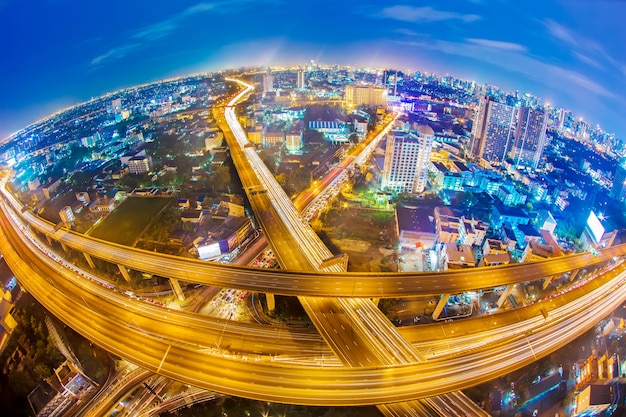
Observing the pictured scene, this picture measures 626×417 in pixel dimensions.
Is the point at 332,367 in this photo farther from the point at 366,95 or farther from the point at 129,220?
the point at 366,95

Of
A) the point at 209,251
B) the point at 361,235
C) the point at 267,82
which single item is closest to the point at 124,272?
the point at 209,251

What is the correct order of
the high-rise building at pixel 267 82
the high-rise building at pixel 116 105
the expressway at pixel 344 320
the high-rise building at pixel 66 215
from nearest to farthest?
the expressway at pixel 344 320 < the high-rise building at pixel 66 215 < the high-rise building at pixel 116 105 < the high-rise building at pixel 267 82

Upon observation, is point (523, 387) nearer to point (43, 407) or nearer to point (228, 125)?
point (43, 407)

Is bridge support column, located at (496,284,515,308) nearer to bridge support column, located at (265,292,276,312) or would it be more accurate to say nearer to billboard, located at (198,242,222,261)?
bridge support column, located at (265,292,276,312)

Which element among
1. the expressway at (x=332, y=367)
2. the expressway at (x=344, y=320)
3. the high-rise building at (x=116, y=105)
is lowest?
the expressway at (x=332, y=367)

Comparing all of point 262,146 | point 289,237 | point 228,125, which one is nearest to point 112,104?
→ point 228,125

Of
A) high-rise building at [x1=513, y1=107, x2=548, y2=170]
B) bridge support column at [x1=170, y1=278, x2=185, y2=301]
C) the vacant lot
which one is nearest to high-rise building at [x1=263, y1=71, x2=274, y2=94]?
the vacant lot

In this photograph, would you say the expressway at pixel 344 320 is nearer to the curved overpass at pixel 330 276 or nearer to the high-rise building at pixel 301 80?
the curved overpass at pixel 330 276

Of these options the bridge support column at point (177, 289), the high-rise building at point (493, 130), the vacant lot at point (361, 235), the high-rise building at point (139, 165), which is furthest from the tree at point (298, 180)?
the high-rise building at point (493, 130)
